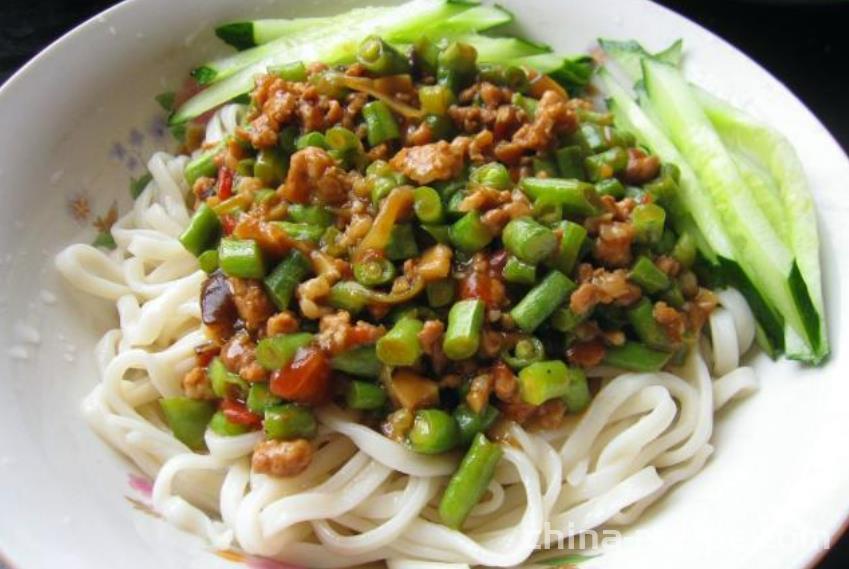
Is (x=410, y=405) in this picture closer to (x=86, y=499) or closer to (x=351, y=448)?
(x=351, y=448)

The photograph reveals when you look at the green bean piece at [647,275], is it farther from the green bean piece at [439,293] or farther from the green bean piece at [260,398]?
the green bean piece at [260,398]

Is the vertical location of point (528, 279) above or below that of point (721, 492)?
above

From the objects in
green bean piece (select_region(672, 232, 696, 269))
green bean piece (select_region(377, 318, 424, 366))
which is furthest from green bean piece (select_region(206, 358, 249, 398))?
green bean piece (select_region(672, 232, 696, 269))

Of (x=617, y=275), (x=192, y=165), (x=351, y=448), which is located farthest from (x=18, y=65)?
(x=617, y=275)

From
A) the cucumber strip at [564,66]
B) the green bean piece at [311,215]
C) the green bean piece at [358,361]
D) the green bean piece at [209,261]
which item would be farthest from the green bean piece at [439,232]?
the cucumber strip at [564,66]

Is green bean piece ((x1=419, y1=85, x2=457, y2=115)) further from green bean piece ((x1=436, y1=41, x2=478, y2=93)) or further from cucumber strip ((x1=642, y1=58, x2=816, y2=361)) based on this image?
cucumber strip ((x1=642, y1=58, x2=816, y2=361))
